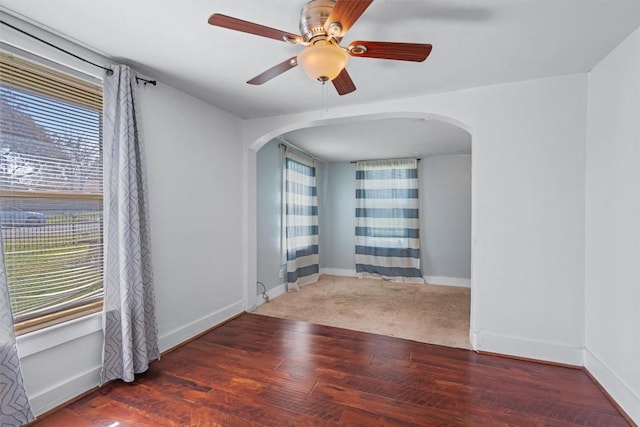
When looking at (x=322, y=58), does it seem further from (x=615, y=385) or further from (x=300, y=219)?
(x=300, y=219)

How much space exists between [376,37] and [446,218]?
4.08m

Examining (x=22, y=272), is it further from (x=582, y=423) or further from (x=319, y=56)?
(x=582, y=423)

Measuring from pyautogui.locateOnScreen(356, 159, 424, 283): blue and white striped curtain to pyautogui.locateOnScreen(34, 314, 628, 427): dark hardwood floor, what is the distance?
2.81 metres

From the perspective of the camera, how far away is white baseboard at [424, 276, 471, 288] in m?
5.08

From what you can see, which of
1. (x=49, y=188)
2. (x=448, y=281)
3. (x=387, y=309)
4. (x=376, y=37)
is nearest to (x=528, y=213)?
(x=376, y=37)

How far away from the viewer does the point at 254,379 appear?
2.18 m

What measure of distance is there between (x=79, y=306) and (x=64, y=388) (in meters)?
0.51

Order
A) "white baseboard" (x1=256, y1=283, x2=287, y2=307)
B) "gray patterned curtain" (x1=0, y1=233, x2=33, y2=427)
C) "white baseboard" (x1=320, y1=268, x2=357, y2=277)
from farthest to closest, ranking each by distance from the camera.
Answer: "white baseboard" (x1=320, y1=268, x2=357, y2=277) < "white baseboard" (x1=256, y1=283, x2=287, y2=307) < "gray patterned curtain" (x1=0, y1=233, x2=33, y2=427)

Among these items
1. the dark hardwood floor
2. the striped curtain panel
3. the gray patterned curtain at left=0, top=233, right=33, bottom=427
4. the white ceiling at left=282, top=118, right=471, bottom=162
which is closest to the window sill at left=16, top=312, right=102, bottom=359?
the gray patterned curtain at left=0, top=233, right=33, bottom=427

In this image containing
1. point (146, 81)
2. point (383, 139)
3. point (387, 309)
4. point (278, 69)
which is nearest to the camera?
point (278, 69)

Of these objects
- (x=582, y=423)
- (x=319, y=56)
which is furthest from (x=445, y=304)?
(x=319, y=56)

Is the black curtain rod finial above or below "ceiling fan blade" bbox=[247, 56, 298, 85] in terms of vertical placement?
above

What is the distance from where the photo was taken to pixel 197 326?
2951 mm

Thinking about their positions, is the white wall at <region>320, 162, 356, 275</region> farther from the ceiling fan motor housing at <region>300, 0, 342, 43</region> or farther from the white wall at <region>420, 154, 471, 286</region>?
the ceiling fan motor housing at <region>300, 0, 342, 43</region>
